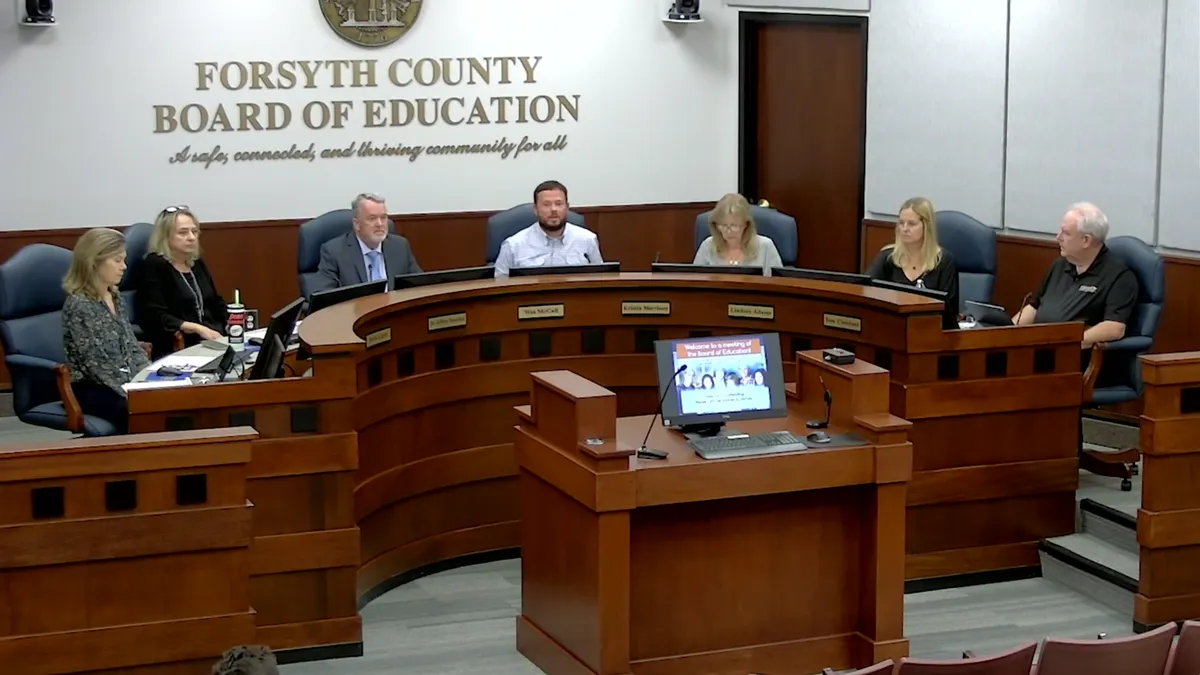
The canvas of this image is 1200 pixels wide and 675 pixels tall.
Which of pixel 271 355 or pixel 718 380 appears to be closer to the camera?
pixel 718 380

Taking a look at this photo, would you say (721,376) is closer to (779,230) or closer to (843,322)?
(843,322)

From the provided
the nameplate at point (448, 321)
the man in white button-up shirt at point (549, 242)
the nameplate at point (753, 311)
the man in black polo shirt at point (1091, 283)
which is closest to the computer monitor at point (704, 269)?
the nameplate at point (753, 311)

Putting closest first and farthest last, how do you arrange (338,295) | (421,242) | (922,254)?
(338,295) → (922,254) → (421,242)

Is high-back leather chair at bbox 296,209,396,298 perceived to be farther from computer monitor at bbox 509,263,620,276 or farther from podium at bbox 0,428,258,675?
podium at bbox 0,428,258,675

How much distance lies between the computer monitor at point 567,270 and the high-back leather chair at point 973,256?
184 centimetres

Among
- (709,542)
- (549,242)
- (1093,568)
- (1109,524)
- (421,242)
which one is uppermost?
(549,242)

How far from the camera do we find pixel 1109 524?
6301 millimetres

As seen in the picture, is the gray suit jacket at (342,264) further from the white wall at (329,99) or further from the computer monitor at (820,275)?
the white wall at (329,99)

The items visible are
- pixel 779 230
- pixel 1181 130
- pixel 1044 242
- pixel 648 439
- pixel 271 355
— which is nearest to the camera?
pixel 648 439

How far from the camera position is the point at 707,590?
5016 mm

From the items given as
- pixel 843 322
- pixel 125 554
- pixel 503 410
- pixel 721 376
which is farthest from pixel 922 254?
pixel 125 554

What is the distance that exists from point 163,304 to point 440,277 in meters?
1.63

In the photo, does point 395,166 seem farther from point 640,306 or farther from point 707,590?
point 707,590

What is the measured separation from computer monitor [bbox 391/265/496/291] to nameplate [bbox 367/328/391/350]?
0.54 m
